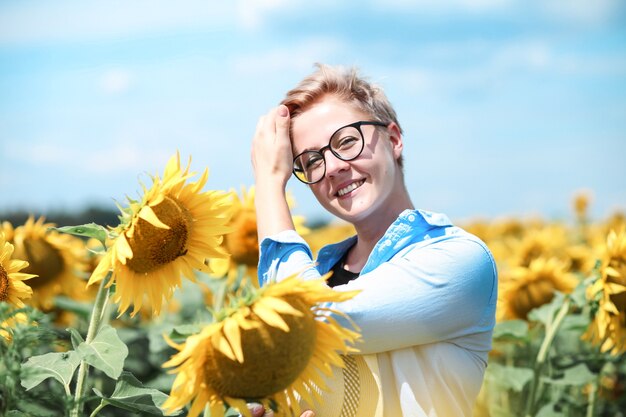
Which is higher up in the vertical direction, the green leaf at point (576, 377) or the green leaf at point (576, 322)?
the green leaf at point (576, 322)

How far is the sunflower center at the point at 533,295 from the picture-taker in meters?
4.31

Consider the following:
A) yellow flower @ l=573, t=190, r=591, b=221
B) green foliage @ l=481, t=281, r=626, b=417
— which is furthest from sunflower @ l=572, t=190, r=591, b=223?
green foliage @ l=481, t=281, r=626, b=417

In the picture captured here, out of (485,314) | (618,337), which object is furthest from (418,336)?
(618,337)

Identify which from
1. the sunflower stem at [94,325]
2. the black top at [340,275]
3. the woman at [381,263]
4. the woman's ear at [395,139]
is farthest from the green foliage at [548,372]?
the sunflower stem at [94,325]

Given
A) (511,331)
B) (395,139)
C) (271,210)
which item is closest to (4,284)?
(271,210)

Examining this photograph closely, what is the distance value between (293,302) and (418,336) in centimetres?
59

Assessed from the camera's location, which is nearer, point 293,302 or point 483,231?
point 293,302

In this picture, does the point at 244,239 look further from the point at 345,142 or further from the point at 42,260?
the point at 345,142

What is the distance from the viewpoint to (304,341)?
1660 mm

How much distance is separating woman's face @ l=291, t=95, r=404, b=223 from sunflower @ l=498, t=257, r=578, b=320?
1913mm

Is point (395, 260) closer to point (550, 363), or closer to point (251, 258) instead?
point (251, 258)

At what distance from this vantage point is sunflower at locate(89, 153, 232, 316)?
6.68 ft

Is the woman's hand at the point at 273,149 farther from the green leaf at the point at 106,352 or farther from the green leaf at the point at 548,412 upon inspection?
the green leaf at the point at 548,412

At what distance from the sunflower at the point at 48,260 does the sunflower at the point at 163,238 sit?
6.44 feet
